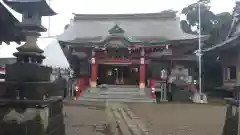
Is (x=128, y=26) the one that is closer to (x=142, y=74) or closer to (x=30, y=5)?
(x=142, y=74)

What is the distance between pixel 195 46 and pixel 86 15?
12770mm

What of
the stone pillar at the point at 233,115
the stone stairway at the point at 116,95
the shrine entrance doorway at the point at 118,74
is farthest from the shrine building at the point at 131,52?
the stone pillar at the point at 233,115

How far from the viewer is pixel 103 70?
83.7 ft

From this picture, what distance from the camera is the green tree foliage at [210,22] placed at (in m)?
27.5

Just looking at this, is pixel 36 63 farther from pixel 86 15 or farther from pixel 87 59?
pixel 86 15

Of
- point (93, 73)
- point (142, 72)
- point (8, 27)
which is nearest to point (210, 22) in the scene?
point (142, 72)

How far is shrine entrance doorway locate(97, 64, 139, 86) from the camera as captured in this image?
2538cm

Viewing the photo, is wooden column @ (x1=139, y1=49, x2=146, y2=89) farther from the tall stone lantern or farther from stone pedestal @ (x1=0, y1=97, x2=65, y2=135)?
stone pedestal @ (x1=0, y1=97, x2=65, y2=135)

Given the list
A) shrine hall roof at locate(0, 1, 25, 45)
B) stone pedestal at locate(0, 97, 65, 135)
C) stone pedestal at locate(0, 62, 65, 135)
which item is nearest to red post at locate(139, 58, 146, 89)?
shrine hall roof at locate(0, 1, 25, 45)


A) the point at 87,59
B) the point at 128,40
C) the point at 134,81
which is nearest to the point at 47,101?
the point at 128,40

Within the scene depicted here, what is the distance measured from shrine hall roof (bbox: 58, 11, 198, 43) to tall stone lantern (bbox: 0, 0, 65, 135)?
62.6ft

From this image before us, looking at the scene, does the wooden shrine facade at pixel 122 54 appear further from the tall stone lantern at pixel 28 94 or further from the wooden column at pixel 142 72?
the tall stone lantern at pixel 28 94

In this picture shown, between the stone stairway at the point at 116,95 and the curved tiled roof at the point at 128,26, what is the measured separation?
6367mm

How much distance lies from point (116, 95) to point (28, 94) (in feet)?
47.8
